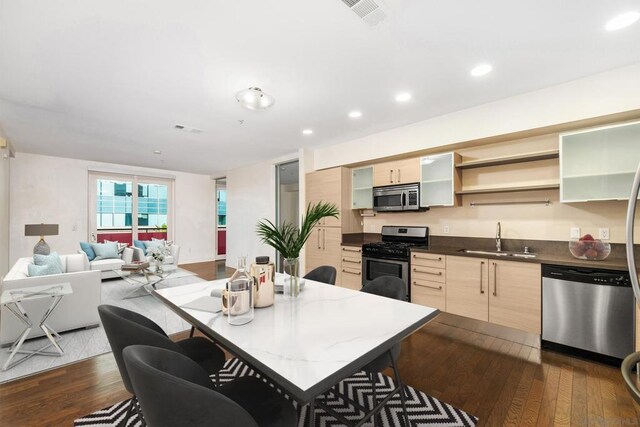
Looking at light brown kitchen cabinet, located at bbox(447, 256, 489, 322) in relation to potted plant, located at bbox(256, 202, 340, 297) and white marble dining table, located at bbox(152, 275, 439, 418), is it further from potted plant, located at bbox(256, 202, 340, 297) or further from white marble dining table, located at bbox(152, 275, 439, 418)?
potted plant, located at bbox(256, 202, 340, 297)

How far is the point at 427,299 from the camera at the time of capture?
3.46 meters

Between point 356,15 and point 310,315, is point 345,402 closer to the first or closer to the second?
point 310,315

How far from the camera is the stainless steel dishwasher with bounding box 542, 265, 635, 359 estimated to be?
2.33 meters

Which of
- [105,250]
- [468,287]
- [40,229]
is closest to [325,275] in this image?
[468,287]

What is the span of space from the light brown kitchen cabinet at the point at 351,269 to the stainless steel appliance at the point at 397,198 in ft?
2.42

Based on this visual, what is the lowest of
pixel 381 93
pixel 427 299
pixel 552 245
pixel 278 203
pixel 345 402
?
pixel 345 402

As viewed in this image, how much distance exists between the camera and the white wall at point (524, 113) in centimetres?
243

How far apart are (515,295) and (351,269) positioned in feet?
6.87

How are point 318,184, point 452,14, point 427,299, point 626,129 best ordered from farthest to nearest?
point 318,184 < point 427,299 < point 626,129 < point 452,14

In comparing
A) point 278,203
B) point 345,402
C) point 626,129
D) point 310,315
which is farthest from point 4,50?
point 626,129

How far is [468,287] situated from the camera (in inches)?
123

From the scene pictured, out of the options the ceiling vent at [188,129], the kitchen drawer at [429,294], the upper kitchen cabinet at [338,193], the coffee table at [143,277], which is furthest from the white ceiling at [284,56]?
the coffee table at [143,277]

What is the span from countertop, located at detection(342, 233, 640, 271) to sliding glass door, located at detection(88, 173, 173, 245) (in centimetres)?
582

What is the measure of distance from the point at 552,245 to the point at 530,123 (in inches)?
51.9
